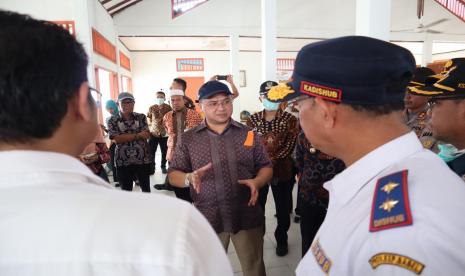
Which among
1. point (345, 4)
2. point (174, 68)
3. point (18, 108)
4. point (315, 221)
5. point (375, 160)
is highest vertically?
point (345, 4)

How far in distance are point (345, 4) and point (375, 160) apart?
364 inches

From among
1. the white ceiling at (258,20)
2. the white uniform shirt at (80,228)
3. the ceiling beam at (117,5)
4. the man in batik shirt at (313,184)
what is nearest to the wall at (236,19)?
the white ceiling at (258,20)

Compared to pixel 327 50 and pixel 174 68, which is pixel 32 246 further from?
pixel 174 68

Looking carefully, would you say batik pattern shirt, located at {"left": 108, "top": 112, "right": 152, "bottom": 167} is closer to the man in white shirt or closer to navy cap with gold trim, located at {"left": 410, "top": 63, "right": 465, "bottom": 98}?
navy cap with gold trim, located at {"left": 410, "top": 63, "right": 465, "bottom": 98}

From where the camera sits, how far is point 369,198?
0.67 m

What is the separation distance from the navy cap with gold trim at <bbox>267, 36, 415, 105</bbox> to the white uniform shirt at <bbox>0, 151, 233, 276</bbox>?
45 cm

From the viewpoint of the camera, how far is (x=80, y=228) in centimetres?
46

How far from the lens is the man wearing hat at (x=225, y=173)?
1.74m

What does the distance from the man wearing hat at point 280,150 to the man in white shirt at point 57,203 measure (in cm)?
222

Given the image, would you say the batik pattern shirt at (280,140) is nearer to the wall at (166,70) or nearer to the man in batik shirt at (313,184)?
the man in batik shirt at (313,184)

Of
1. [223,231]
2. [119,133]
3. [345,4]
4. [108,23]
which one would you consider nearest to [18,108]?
[223,231]

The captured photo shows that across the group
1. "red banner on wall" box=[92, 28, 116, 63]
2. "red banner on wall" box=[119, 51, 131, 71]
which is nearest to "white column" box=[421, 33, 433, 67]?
"red banner on wall" box=[92, 28, 116, 63]

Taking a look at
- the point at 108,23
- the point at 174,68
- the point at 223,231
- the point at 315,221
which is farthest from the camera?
the point at 174,68

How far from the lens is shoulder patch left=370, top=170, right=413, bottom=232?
0.56 meters
